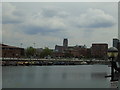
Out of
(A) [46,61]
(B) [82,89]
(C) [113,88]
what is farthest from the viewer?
(A) [46,61]

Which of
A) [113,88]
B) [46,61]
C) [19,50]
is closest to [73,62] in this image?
[46,61]

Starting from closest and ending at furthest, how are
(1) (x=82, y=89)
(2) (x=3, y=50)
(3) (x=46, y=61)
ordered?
(1) (x=82, y=89) → (3) (x=46, y=61) → (2) (x=3, y=50)

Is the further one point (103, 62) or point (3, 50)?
point (103, 62)

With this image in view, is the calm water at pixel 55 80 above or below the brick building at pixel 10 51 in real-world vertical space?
below

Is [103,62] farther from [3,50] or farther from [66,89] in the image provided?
[66,89]

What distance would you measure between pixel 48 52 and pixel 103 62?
4055 centimetres

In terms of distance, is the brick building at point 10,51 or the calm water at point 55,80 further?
the brick building at point 10,51

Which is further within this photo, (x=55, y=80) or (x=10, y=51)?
(x=10, y=51)

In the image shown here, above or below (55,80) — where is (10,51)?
above

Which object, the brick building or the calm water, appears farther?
the brick building

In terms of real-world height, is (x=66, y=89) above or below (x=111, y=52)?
below

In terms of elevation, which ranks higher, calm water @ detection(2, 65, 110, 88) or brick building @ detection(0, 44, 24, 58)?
brick building @ detection(0, 44, 24, 58)

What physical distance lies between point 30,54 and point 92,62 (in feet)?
146

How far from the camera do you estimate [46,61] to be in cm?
16012
